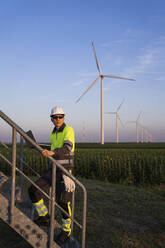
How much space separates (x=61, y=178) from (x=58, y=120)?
1027mm

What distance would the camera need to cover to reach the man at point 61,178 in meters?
4.15

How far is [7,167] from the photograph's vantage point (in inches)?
643

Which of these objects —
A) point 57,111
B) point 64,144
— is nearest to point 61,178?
point 64,144

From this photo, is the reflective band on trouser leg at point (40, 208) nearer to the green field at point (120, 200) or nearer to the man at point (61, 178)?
the man at point (61, 178)

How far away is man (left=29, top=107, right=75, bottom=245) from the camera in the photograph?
13.6 ft

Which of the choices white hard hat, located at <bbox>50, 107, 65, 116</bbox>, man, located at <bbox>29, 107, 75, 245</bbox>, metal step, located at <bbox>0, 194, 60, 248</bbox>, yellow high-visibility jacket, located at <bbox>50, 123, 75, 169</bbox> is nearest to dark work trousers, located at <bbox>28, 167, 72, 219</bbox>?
man, located at <bbox>29, 107, 75, 245</bbox>

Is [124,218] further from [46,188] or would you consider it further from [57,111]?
[57,111]

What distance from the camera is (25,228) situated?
3.65m

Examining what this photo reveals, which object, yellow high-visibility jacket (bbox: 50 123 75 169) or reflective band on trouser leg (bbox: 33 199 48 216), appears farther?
reflective band on trouser leg (bbox: 33 199 48 216)

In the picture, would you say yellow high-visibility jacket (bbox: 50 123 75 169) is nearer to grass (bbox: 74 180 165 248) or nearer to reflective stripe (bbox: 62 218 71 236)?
reflective stripe (bbox: 62 218 71 236)

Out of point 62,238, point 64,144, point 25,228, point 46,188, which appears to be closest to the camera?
point 25,228

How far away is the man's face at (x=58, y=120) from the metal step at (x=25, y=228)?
1541 millimetres

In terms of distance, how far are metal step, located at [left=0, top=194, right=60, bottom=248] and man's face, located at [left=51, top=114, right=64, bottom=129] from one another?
5.05 ft

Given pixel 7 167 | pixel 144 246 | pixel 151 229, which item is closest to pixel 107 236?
pixel 144 246
